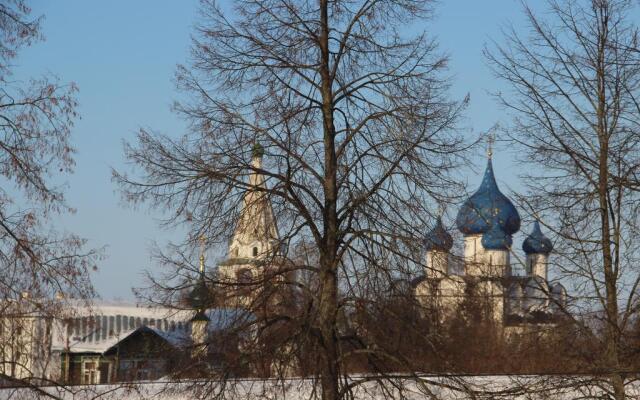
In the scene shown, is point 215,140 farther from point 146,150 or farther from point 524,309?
point 524,309

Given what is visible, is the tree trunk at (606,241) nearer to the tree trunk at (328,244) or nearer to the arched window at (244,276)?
the tree trunk at (328,244)

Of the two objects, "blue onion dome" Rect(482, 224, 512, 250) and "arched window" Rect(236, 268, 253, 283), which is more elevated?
"blue onion dome" Rect(482, 224, 512, 250)

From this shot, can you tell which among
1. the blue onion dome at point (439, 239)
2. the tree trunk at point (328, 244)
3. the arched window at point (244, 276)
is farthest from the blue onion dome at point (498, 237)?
the arched window at point (244, 276)

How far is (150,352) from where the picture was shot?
1334cm

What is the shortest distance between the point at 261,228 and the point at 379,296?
4.64 feet

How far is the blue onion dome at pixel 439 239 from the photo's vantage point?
12625mm

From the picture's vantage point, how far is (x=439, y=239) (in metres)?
12.7

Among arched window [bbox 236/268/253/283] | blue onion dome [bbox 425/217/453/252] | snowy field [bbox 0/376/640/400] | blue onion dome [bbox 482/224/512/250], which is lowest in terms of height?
snowy field [bbox 0/376/640/400]

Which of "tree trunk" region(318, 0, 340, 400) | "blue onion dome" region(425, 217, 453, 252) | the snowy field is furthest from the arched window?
"blue onion dome" region(425, 217, 453, 252)

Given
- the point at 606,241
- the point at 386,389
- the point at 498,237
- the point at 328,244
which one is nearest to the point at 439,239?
the point at 328,244

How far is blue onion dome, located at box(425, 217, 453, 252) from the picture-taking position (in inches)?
497

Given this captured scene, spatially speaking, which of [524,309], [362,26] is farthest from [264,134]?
[524,309]

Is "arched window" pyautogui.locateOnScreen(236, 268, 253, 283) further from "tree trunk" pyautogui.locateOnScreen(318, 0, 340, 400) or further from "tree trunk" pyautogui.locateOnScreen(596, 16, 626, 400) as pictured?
"tree trunk" pyautogui.locateOnScreen(596, 16, 626, 400)

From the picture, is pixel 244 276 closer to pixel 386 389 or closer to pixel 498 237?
pixel 386 389
